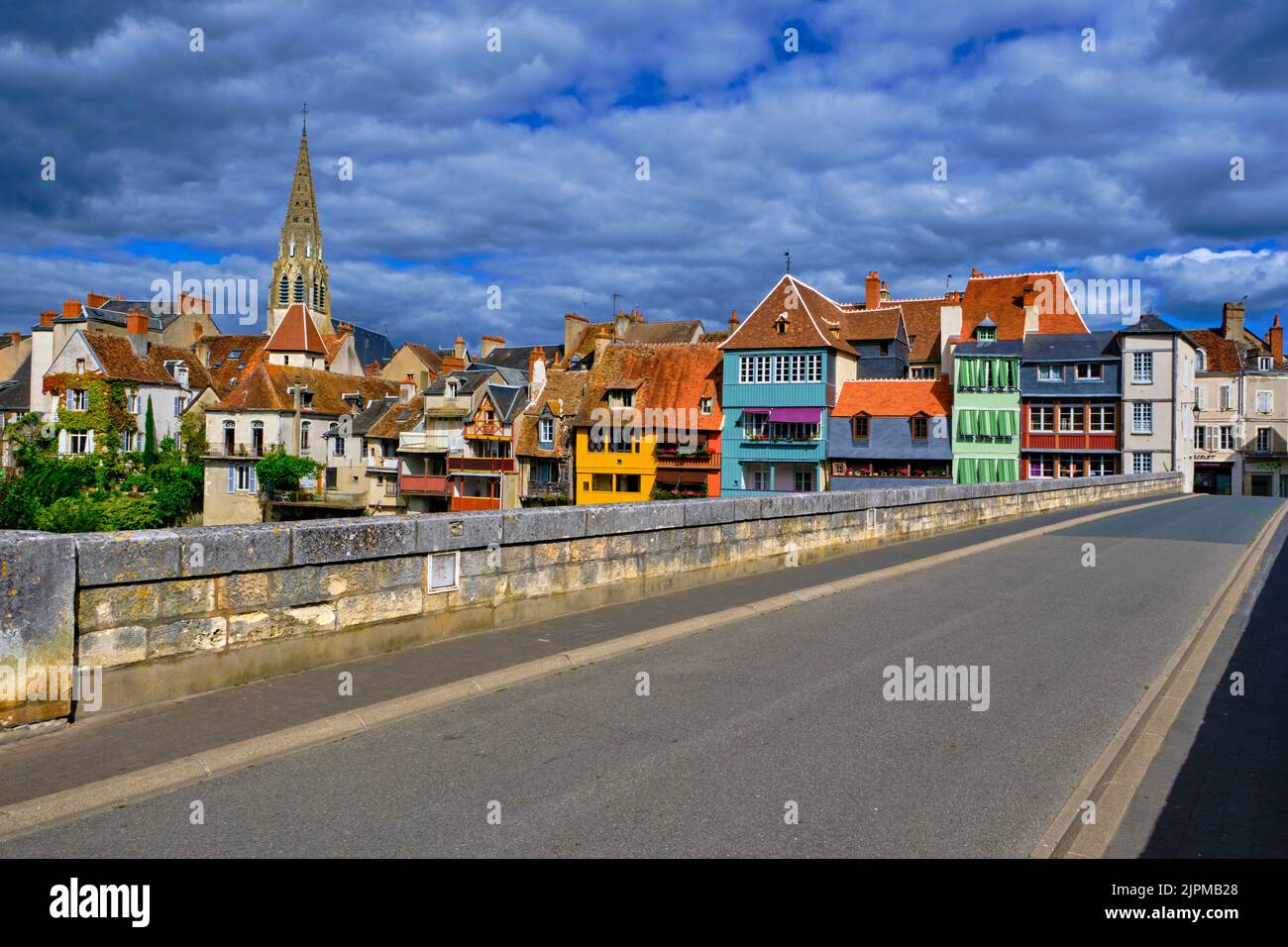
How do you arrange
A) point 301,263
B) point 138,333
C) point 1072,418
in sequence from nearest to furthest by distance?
point 1072,418, point 138,333, point 301,263

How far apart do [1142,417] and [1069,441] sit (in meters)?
4.02

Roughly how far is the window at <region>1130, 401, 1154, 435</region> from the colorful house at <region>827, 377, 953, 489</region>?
10.8m

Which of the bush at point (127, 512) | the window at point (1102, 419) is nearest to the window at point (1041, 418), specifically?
the window at point (1102, 419)

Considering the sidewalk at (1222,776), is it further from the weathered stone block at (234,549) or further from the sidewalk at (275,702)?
the weathered stone block at (234,549)

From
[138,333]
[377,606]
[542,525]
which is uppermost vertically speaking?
[138,333]

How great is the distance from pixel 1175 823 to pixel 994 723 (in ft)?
5.02

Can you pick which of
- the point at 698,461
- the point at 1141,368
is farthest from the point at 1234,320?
the point at 698,461

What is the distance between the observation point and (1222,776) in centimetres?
552

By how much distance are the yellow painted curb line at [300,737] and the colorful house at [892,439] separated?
4274 cm

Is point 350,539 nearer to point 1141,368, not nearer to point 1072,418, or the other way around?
point 1072,418

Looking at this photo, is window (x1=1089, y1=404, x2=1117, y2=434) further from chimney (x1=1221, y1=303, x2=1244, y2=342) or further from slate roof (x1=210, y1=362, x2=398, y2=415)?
slate roof (x1=210, y1=362, x2=398, y2=415)

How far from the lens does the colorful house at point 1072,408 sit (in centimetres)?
Result: 5325
